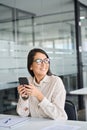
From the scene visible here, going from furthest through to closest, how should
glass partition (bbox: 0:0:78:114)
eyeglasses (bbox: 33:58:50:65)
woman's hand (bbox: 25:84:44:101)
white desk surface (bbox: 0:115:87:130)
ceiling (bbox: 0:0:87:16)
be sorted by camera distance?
ceiling (bbox: 0:0:87:16) → glass partition (bbox: 0:0:78:114) → eyeglasses (bbox: 33:58:50:65) → woman's hand (bbox: 25:84:44:101) → white desk surface (bbox: 0:115:87:130)

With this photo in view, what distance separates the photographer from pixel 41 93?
1.93 metres

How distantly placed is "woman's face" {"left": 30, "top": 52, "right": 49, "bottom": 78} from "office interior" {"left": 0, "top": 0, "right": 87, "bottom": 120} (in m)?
1.68

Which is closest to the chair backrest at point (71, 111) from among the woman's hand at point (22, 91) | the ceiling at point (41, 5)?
the woman's hand at point (22, 91)

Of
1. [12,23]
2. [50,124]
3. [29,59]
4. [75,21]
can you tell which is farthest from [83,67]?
[50,124]

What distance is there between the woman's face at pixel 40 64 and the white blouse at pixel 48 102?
0.20 ft

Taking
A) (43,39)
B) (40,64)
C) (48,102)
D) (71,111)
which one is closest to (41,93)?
(48,102)

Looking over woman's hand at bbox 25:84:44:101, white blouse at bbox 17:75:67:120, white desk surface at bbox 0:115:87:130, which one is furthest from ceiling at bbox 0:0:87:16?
white desk surface at bbox 0:115:87:130

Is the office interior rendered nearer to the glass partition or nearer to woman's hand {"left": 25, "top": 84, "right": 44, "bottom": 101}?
the glass partition

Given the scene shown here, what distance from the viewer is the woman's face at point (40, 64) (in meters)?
2.06

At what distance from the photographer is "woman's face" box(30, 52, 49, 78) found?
2064 millimetres

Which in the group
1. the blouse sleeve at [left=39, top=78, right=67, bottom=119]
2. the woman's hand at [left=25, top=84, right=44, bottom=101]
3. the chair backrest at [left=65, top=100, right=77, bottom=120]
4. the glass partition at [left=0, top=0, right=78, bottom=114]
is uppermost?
the glass partition at [left=0, top=0, right=78, bottom=114]

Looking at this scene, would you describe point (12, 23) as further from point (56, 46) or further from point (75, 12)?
point (75, 12)

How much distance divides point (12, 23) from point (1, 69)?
31.2 inches

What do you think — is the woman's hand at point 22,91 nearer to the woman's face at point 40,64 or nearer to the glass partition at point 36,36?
the woman's face at point 40,64
